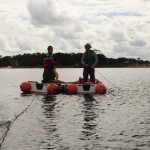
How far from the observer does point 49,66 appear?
2553 cm

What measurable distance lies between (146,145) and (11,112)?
7.84m

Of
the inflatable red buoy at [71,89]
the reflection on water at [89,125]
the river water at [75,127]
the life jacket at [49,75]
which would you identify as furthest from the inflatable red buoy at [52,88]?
the river water at [75,127]

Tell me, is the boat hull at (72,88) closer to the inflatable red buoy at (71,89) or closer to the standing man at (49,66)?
the inflatable red buoy at (71,89)

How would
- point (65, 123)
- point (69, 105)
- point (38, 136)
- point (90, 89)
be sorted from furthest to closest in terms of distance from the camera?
point (90, 89)
point (69, 105)
point (65, 123)
point (38, 136)

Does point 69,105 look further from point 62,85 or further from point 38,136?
point 38,136

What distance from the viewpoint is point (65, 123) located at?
13.6m

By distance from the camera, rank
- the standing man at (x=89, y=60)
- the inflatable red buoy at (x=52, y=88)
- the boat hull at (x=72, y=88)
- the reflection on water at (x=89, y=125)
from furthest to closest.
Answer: the standing man at (x=89, y=60), the boat hull at (x=72, y=88), the inflatable red buoy at (x=52, y=88), the reflection on water at (x=89, y=125)

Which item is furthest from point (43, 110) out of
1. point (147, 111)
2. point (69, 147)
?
point (69, 147)

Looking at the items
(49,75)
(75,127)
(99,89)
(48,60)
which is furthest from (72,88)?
(75,127)

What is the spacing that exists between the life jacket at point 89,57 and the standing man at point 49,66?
86.2 inches

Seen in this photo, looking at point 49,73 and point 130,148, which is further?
point 49,73

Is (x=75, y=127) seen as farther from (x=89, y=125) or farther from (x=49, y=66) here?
(x=49, y=66)

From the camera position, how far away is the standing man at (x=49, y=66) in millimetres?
25219

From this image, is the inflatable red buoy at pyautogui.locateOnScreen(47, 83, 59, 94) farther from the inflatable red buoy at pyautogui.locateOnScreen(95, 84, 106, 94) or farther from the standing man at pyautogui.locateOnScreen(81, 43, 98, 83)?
the inflatable red buoy at pyautogui.locateOnScreen(95, 84, 106, 94)
